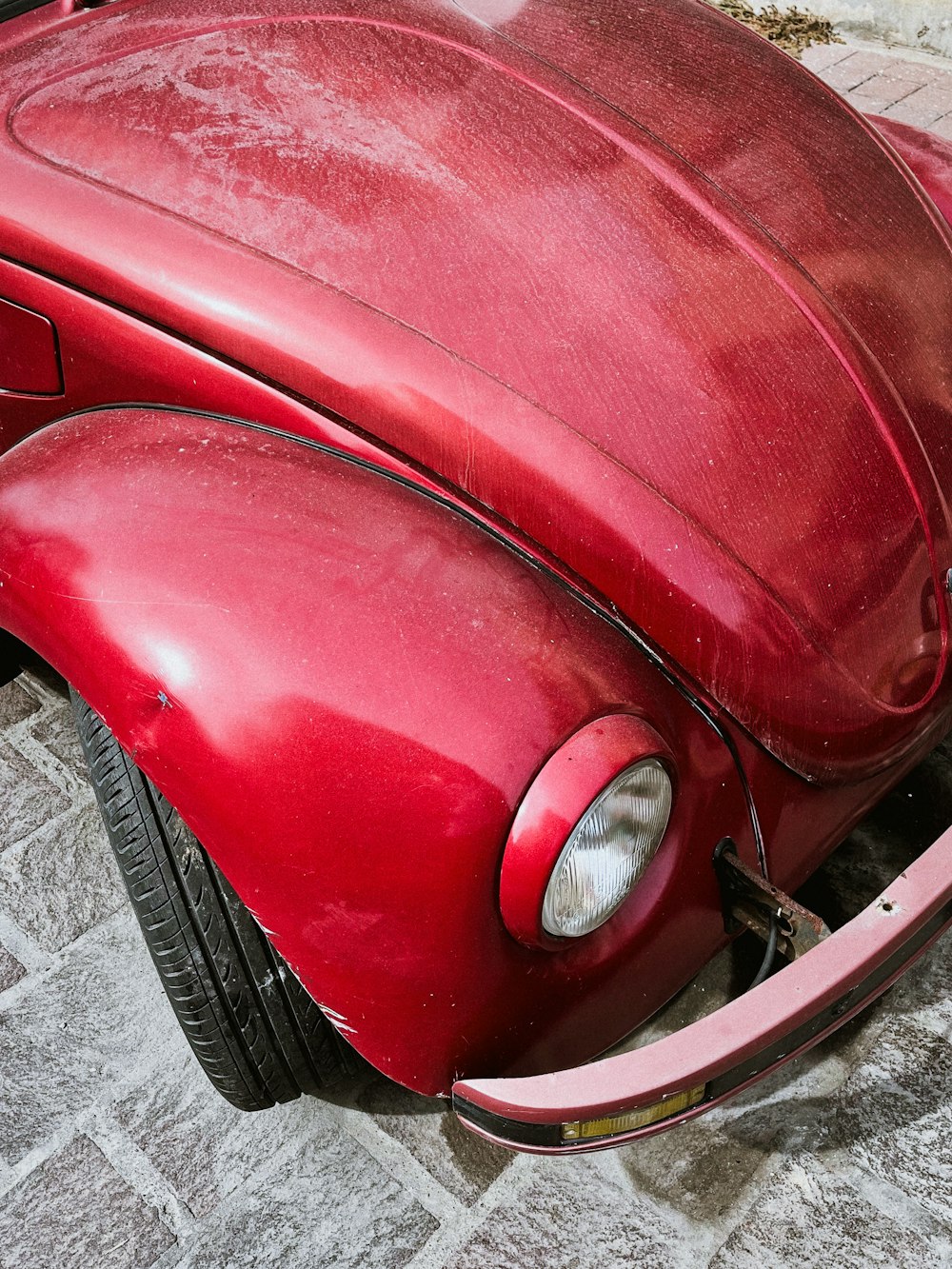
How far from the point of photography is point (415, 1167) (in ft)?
5.37

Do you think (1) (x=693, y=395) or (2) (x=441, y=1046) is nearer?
(2) (x=441, y=1046)

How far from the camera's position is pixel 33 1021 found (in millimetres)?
1838

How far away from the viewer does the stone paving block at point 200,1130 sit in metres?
1.64

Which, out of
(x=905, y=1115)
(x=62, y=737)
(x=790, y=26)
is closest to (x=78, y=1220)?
(x=62, y=737)

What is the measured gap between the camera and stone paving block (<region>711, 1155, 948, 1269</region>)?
1510mm

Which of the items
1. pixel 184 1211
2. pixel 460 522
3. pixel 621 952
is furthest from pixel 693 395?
pixel 184 1211

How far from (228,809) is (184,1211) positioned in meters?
0.78

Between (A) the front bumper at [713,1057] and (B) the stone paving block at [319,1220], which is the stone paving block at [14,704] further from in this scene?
(A) the front bumper at [713,1057]

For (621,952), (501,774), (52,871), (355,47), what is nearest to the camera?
(501,774)

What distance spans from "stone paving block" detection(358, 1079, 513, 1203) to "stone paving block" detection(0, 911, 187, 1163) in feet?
1.13

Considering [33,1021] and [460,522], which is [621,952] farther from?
[33,1021]

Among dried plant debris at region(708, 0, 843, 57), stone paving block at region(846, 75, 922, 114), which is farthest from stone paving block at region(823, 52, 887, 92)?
dried plant debris at region(708, 0, 843, 57)

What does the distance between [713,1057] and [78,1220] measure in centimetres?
102

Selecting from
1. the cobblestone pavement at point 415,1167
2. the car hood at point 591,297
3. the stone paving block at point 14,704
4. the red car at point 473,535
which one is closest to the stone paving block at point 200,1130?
the cobblestone pavement at point 415,1167
